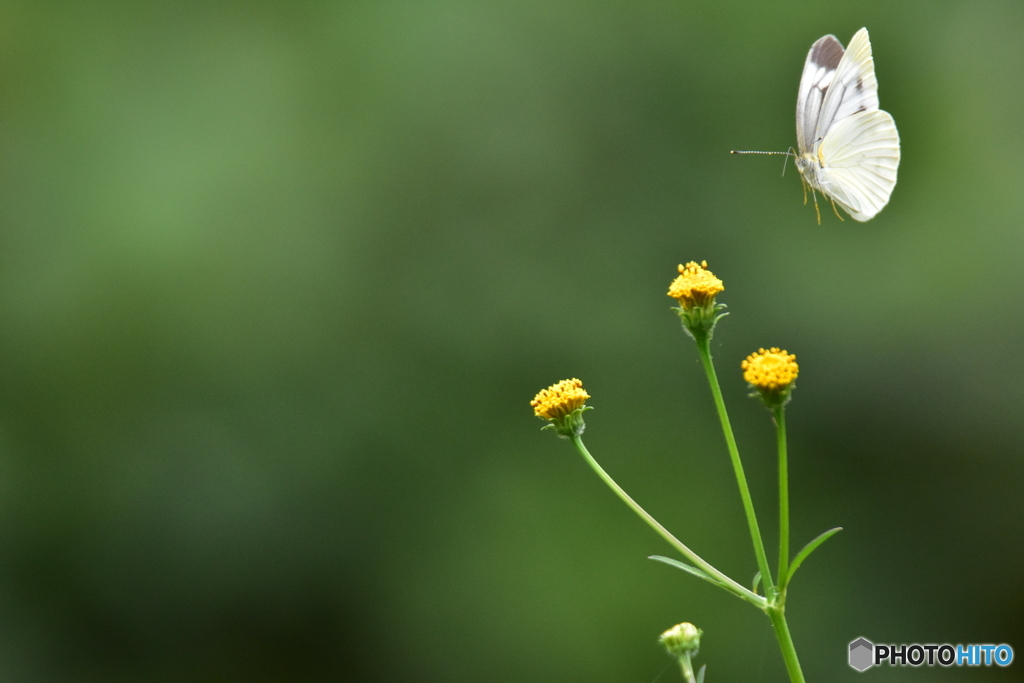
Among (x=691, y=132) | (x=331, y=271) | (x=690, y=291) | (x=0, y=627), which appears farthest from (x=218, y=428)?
(x=690, y=291)

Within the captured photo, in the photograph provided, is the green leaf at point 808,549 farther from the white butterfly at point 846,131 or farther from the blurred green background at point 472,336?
the blurred green background at point 472,336

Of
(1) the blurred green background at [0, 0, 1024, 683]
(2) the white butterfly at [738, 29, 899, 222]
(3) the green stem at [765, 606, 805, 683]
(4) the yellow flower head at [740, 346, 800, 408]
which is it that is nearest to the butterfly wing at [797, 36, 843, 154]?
(2) the white butterfly at [738, 29, 899, 222]

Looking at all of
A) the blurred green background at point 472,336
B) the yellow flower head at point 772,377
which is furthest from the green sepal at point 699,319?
the blurred green background at point 472,336

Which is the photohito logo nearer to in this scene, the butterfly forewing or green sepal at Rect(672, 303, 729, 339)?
green sepal at Rect(672, 303, 729, 339)

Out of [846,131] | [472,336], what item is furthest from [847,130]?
[472,336]

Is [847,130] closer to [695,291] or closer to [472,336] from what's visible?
[695,291]
